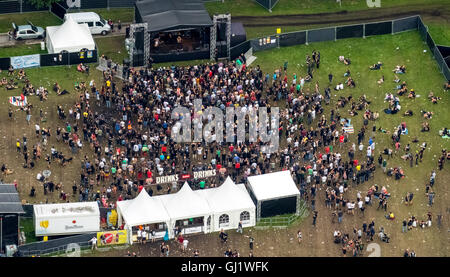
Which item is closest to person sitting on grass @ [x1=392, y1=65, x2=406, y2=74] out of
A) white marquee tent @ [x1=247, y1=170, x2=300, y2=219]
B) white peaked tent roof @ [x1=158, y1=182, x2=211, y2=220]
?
white marquee tent @ [x1=247, y1=170, x2=300, y2=219]

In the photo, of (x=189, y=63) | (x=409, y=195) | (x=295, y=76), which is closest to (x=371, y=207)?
(x=409, y=195)

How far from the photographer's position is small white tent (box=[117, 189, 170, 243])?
90.3m

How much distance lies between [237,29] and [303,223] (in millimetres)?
24429

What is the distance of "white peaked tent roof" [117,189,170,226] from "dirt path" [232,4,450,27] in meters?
29.8

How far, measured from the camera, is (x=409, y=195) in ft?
314

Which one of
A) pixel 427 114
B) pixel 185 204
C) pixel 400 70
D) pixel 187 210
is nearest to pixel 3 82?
pixel 185 204

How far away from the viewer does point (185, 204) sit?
9194 centimetres

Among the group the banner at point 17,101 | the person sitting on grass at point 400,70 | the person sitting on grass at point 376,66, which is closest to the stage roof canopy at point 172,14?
the banner at point 17,101

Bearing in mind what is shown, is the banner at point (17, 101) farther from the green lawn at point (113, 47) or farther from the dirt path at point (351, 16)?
the dirt path at point (351, 16)

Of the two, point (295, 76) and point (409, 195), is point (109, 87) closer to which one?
point (295, 76)

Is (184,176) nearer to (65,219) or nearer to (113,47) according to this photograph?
(65,219)

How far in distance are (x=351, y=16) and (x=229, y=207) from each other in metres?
32.7

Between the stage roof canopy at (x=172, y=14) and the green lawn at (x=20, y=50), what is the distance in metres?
9.36

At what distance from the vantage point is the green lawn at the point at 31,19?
114562mm
